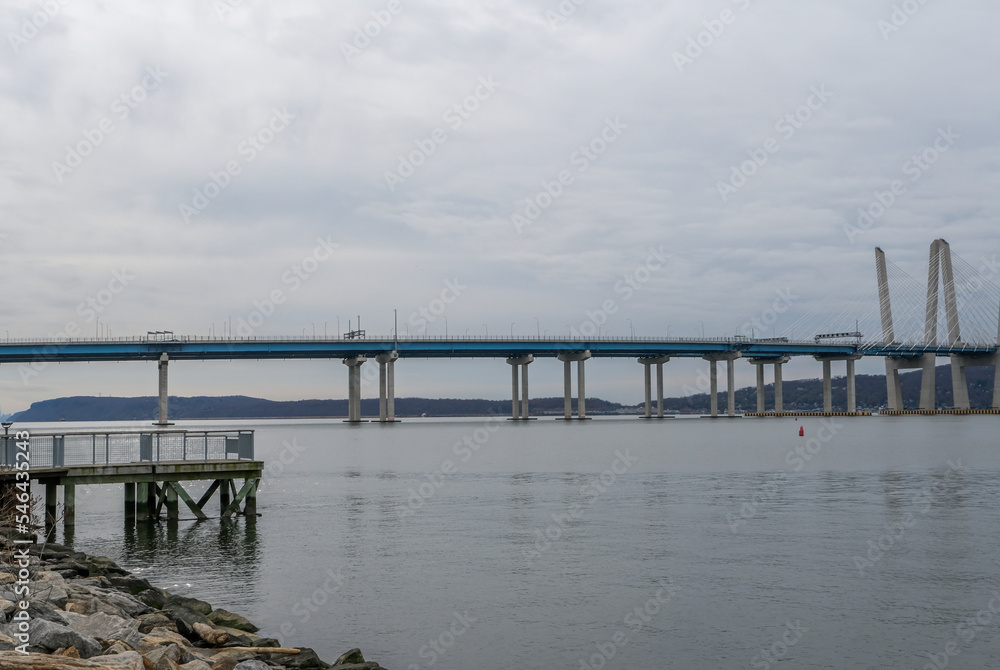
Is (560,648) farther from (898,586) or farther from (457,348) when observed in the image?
(457,348)

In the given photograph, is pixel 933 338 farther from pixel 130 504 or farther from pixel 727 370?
pixel 130 504

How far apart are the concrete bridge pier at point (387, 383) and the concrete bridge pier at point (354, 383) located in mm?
3488

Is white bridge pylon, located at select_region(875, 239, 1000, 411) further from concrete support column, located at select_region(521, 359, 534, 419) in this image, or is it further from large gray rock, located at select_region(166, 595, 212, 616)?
large gray rock, located at select_region(166, 595, 212, 616)

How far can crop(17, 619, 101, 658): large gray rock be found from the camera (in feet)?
41.5

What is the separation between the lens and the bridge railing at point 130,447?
107 feet

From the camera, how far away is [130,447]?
3472 centimetres

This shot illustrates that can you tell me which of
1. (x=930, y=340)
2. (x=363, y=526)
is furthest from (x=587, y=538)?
(x=930, y=340)

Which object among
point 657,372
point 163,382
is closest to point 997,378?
point 657,372

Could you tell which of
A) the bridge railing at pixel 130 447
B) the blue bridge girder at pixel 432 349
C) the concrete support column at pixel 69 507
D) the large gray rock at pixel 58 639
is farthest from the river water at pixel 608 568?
the blue bridge girder at pixel 432 349

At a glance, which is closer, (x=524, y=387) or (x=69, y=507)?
(x=69, y=507)

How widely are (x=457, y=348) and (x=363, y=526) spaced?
114 m

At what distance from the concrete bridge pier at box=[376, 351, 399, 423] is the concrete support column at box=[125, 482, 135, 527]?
368ft

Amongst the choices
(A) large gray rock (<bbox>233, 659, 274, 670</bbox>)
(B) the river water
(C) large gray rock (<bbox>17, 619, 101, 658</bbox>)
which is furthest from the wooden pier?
(C) large gray rock (<bbox>17, 619, 101, 658</bbox>)

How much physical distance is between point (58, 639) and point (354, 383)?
150 metres
